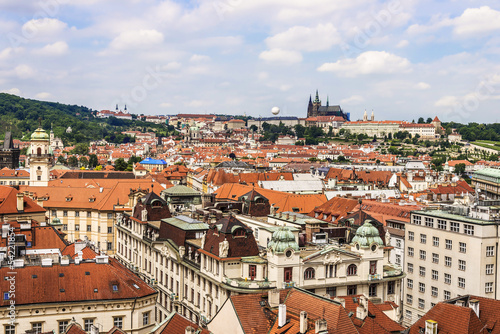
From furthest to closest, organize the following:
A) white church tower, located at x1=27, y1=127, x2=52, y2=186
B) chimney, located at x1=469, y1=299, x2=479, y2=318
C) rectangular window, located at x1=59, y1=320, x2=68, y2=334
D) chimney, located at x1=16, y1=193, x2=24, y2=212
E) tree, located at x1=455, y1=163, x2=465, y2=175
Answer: tree, located at x1=455, y1=163, x2=465, y2=175, white church tower, located at x1=27, y1=127, x2=52, y2=186, chimney, located at x1=16, y1=193, x2=24, y2=212, rectangular window, located at x1=59, y1=320, x2=68, y2=334, chimney, located at x1=469, y1=299, x2=479, y2=318

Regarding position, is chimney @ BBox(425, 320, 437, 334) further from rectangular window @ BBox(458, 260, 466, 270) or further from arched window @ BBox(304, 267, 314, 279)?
rectangular window @ BBox(458, 260, 466, 270)

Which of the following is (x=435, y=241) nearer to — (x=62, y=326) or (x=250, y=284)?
(x=250, y=284)

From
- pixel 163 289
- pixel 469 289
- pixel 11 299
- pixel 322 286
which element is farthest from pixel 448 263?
pixel 11 299

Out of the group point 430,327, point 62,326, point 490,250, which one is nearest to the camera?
point 430,327

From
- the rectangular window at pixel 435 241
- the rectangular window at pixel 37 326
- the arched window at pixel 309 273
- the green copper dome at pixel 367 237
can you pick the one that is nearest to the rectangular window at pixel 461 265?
the rectangular window at pixel 435 241

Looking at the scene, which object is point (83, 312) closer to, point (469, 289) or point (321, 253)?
point (321, 253)

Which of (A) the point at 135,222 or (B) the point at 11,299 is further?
(A) the point at 135,222

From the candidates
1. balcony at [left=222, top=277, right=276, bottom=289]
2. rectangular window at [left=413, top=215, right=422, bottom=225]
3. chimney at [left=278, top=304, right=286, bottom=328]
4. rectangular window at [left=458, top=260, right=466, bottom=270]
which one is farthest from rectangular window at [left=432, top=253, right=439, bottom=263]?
chimney at [left=278, top=304, right=286, bottom=328]

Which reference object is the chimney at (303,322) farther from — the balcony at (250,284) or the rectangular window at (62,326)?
the rectangular window at (62,326)

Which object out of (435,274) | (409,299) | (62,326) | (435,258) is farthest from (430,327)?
(409,299)
